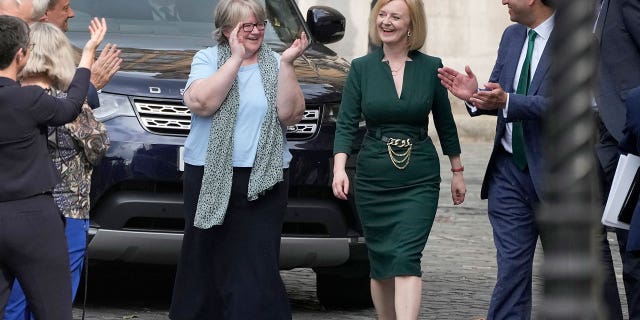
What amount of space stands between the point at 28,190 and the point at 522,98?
79.9 inches

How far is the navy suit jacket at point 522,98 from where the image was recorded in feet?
17.3

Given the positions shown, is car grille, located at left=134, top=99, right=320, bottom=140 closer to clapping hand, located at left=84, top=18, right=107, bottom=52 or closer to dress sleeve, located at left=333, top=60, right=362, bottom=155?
dress sleeve, located at left=333, top=60, right=362, bottom=155

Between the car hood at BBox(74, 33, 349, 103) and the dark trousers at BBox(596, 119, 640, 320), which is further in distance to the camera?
the car hood at BBox(74, 33, 349, 103)

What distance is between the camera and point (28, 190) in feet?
15.3

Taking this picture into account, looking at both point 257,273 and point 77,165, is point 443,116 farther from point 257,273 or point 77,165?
point 77,165

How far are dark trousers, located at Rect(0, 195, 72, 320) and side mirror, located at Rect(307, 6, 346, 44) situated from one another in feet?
12.0

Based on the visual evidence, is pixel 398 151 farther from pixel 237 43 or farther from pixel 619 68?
pixel 619 68

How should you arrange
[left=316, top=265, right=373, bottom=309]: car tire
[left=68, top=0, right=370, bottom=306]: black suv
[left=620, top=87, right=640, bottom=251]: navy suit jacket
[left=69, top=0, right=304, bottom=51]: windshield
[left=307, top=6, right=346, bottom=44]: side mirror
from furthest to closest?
[left=307, top=6, right=346, bottom=44]: side mirror < [left=69, top=0, right=304, bottom=51]: windshield < [left=316, top=265, right=373, bottom=309]: car tire < [left=68, top=0, right=370, bottom=306]: black suv < [left=620, top=87, right=640, bottom=251]: navy suit jacket

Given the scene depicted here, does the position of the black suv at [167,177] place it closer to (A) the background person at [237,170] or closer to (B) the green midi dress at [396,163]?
(B) the green midi dress at [396,163]

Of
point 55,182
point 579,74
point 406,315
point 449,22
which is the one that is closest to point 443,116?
point 406,315

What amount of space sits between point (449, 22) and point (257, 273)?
16.0m

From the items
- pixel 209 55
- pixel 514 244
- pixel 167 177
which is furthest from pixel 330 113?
pixel 514 244

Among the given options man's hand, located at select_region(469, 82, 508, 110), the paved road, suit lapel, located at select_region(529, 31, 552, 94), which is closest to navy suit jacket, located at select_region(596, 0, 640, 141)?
suit lapel, located at select_region(529, 31, 552, 94)

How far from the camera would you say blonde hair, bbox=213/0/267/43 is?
5562 mm
